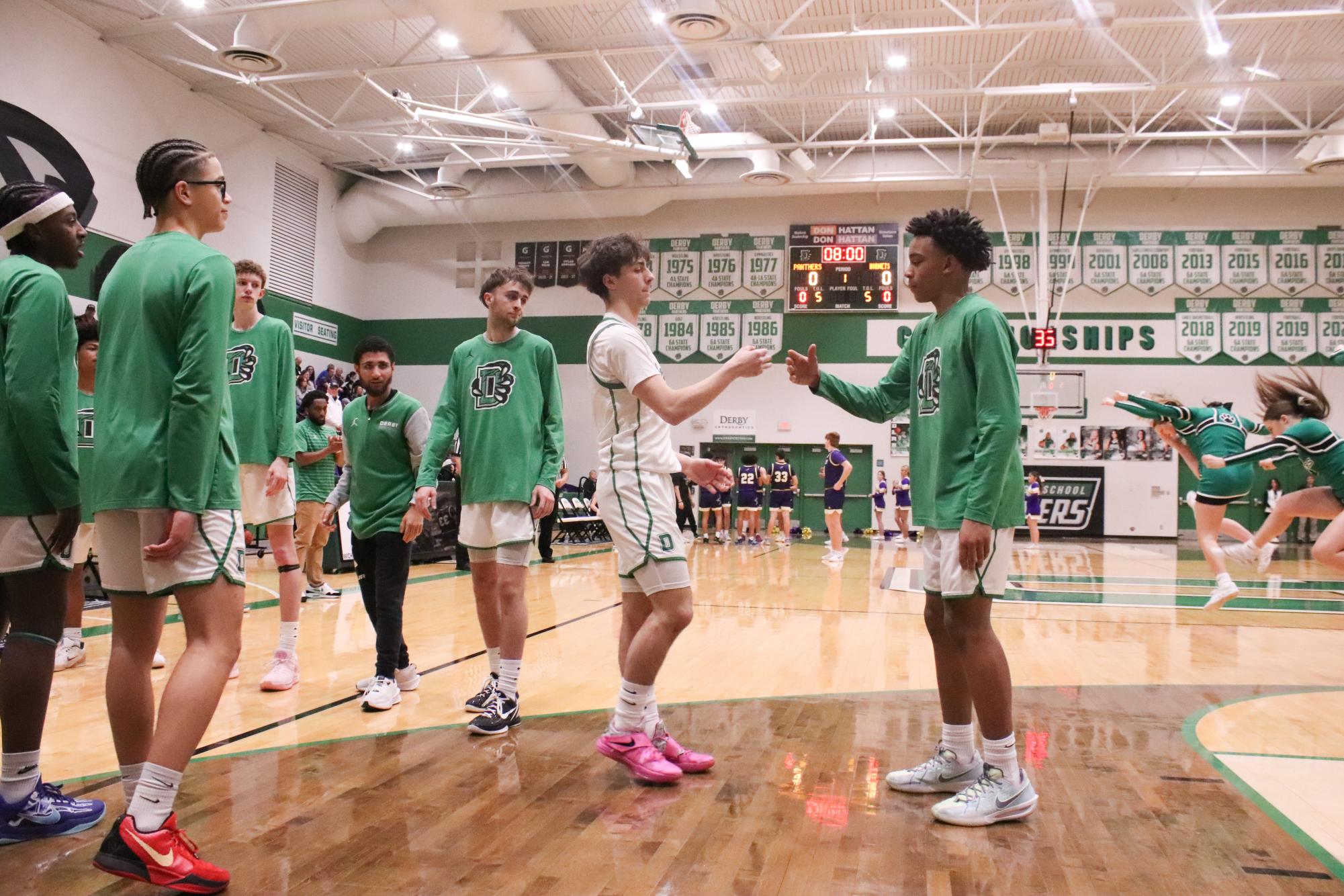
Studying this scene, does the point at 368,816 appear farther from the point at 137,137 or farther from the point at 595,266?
the point at 137,137

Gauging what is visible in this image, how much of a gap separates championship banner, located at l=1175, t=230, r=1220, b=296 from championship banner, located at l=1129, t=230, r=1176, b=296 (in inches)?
6.9

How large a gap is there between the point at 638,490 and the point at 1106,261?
18.3 metres

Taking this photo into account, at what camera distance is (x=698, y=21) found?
35.5 ft

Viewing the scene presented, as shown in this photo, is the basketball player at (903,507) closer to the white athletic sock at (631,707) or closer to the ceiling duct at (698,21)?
the ceiling duct at (698,21)

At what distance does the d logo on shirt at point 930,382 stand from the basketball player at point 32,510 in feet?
7.96

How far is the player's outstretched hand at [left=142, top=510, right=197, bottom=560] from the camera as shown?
2037mm

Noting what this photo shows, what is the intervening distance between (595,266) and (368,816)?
1.85m

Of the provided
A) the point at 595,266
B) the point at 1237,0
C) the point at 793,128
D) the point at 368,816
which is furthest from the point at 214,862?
the point at 793,128

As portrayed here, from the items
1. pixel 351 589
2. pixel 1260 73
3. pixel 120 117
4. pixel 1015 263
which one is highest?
pixel 1260 73

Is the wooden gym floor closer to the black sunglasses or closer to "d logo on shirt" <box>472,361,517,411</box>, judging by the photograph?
"d logo on shirt" <box>472,361,517,411</box>

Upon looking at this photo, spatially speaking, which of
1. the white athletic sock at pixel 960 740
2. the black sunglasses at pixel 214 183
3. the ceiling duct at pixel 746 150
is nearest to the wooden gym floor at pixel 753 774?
the white athletic sock at pixel 960 740

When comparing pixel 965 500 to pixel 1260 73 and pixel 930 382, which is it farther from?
pixel 1260 73

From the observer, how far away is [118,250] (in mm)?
13945

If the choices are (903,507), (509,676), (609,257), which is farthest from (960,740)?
(903,507)
